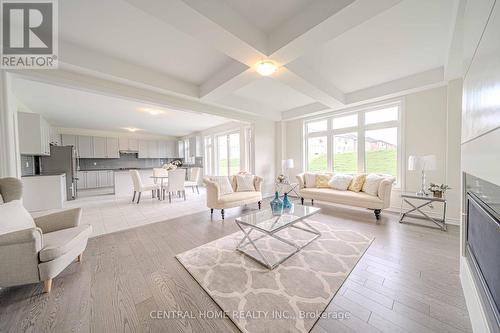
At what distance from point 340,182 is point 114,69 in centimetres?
469

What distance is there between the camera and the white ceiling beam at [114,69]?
85.3 inches

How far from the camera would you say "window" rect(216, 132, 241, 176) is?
6422 mm

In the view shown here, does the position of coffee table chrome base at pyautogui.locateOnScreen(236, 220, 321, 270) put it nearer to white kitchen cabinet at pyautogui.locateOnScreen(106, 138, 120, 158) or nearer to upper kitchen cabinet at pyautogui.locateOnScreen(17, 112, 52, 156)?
upper kitchen cabinet at pyautogui.locateOnScreen(17, 112, 52, 156)

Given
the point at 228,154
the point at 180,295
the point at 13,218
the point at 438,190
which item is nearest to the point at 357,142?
the point at 438,190

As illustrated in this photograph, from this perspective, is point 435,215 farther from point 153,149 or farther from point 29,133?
point 153,149

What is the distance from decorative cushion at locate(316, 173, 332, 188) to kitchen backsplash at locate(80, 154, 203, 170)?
18.0 ft

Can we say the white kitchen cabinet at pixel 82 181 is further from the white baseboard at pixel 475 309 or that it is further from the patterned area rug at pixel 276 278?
the white baseboard at pixel 475 309

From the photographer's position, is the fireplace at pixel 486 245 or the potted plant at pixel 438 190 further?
the potted plant at pixel 438 190

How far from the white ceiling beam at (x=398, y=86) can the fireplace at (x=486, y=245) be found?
2.67m

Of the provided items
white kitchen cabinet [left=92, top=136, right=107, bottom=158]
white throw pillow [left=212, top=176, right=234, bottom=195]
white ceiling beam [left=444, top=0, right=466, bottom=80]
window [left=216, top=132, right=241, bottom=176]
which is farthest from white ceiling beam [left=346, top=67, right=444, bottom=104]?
white kitchen cabinet [left=92, top=136, right=107, bottom=158]

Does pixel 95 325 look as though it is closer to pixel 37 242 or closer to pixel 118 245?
pixel 37 242

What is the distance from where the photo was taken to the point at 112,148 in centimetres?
760

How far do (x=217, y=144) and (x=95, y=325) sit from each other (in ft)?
21.3

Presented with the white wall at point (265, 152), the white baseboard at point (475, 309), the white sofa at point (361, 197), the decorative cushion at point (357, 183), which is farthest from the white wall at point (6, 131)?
the decorative cushion at point (357, 183)
